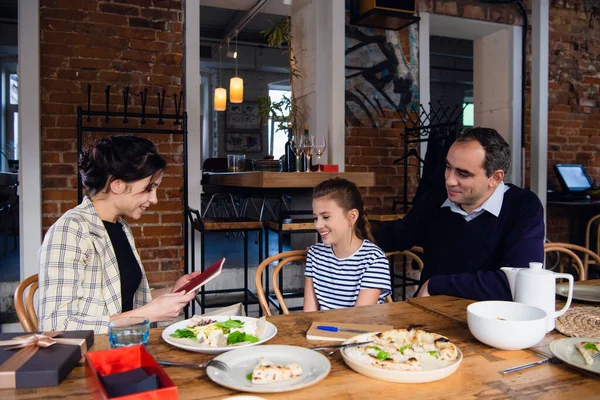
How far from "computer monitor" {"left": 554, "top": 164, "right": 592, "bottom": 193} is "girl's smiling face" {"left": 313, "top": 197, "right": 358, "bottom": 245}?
11.6 feet

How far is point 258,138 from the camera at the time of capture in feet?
32.9

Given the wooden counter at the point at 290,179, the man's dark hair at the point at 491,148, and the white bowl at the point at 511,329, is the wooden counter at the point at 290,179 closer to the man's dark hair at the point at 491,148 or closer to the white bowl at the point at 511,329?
the man's dark hair at the point at 491,148

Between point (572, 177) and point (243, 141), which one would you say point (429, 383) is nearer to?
point (572, 177)

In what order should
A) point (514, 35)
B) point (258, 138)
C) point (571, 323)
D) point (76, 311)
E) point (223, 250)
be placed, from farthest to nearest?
point (258, 138)
point (223, 250)
point (514, 35)
point (76, 311)
point (571, 323)

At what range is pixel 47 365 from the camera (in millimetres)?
898

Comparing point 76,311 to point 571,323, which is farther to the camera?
point 76,311

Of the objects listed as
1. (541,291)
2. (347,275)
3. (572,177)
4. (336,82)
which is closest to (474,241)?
(347,275)

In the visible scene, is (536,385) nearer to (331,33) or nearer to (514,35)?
(331,33)

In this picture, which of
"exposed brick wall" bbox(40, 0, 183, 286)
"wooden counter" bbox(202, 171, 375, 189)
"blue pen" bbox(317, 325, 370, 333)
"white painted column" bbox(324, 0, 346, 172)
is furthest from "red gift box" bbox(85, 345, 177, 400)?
"white painted column" bbox(324, 0, 346, 172)

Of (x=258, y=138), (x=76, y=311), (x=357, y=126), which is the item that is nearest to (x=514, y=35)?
(x=357, y=126)

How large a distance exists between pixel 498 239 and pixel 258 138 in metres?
8.45

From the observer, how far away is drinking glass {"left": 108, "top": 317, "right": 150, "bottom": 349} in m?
1.06

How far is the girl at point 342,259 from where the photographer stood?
1838mm

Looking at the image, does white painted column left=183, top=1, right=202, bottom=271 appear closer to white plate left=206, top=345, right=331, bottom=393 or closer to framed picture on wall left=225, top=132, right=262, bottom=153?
white plate left=206, top=345, right=331, bottom=393
